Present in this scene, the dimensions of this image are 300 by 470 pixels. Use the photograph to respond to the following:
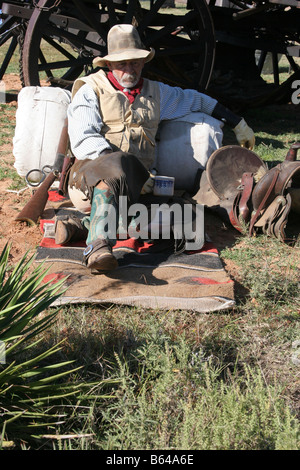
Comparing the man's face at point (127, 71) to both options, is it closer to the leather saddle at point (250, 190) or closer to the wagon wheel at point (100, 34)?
the leather saddle at point (250, 190)

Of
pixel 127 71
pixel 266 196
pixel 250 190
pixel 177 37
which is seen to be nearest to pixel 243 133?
pixel 250 190

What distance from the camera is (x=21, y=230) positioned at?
160 inches

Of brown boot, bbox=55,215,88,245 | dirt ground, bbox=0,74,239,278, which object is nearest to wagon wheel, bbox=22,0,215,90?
dirt ground, bbox=0,74,239,278

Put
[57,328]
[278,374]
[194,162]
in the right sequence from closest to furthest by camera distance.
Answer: [278,374] → [57,328] → [194,162]

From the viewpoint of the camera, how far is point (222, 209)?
13.8ft

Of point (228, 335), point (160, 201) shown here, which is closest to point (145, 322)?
point (228, 335)

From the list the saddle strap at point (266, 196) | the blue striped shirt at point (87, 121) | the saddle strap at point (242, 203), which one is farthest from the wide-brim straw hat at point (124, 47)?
the saddle strap at point (266, 196)

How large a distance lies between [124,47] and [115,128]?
0.62 meters

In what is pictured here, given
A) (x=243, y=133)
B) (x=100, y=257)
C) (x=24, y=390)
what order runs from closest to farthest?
(x=24, y=390), (x=100, y=257), (x=243, y=133)

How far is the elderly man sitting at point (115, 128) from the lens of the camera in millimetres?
3479

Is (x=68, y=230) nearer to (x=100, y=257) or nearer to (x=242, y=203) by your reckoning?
(x=100, y=257)
